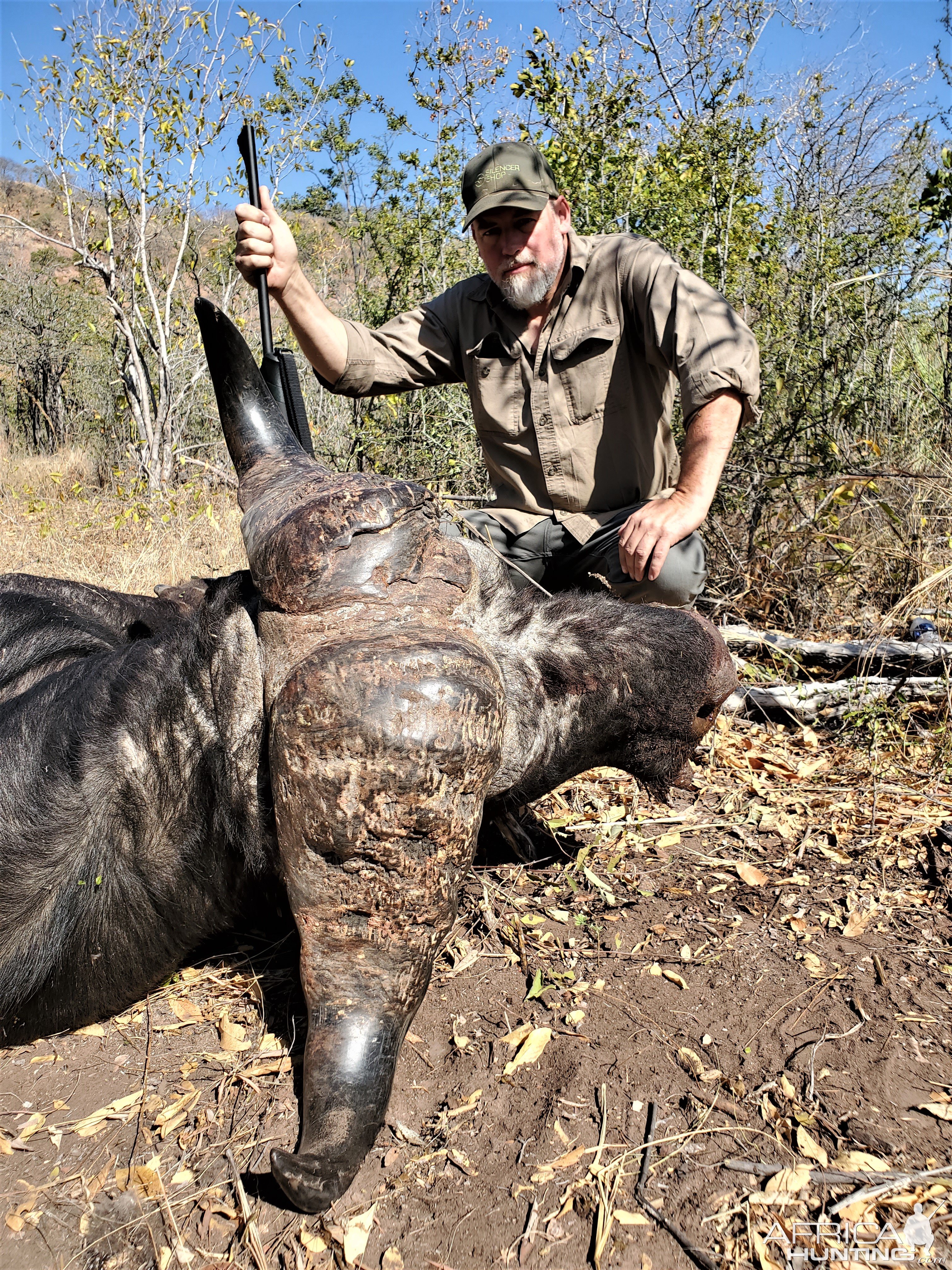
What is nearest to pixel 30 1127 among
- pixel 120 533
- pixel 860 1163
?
pixel 860 1163

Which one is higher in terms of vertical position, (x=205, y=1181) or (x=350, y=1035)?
(x=350, y=1035)

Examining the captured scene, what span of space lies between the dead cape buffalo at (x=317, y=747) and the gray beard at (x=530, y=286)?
1640 mm

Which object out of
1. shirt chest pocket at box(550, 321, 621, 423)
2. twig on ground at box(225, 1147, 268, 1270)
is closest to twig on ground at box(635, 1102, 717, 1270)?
twig on ground at box(225, 1147, 268, 1270)

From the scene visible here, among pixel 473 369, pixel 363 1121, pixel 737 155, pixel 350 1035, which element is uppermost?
pixel 737 155

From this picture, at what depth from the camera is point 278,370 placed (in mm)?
2670

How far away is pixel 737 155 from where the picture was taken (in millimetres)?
5484

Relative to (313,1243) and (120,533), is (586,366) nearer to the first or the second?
(313,1243)

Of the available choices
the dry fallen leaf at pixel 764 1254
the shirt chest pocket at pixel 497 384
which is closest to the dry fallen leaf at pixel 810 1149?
the dry fallen leaf at pixel 764 1254

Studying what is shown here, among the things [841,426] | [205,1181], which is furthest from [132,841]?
[841,426]

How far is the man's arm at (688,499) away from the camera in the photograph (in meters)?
2.74

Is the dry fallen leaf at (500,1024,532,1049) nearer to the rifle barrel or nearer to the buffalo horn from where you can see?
the buffalo horn

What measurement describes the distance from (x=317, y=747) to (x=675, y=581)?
2121mm

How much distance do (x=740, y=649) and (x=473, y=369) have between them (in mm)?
1727

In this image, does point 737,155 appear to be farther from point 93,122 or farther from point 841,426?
point 93,122
